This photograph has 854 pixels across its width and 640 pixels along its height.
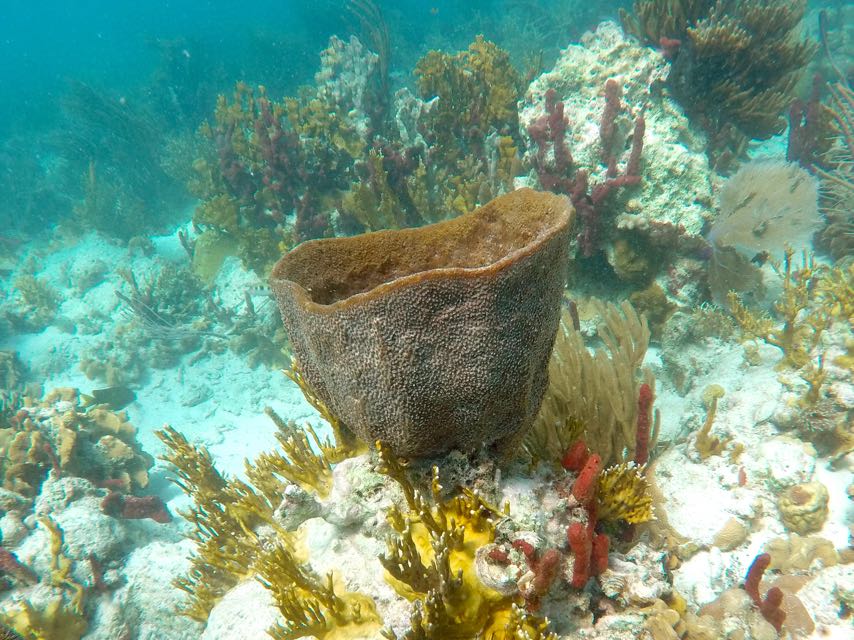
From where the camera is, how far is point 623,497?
8.10 feet

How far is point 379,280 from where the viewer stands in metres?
2.72

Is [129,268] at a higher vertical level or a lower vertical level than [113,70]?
lower

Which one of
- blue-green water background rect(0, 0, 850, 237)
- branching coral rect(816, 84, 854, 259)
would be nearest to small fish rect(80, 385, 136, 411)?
blue-green water background rect(0, 0, 850, 237)

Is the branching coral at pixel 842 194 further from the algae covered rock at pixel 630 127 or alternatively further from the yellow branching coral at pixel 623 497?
the yellow branching coral at pixel 623 497

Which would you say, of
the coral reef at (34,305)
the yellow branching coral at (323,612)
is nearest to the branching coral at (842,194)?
the yellow branching coral at (323,612)

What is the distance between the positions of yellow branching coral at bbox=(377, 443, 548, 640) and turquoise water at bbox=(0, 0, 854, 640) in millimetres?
16

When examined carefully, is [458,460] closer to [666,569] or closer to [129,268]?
[666,569]

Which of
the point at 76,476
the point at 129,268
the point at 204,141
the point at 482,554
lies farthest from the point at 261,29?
the point at 482,554

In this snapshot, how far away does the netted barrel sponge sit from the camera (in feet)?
5.55

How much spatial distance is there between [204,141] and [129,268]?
4.95m

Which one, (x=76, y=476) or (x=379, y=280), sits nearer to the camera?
(x=379, y=280)

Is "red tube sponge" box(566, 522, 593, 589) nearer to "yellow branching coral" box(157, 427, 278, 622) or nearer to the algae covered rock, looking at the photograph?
"yellow branching coral" box(157, 427, 278, 622)

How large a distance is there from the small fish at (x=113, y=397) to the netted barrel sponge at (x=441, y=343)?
323 inches

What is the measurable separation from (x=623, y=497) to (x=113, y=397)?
9.39 metres
